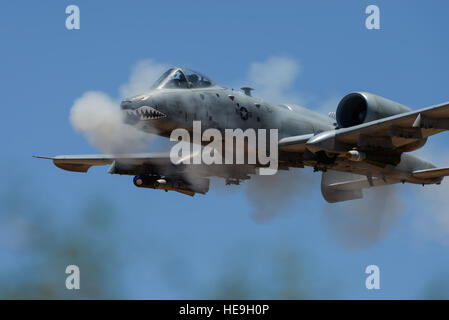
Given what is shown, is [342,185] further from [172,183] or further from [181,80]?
[181,80]

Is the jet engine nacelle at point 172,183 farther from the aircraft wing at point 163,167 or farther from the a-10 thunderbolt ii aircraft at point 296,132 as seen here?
the aircraft wing at point 163,167

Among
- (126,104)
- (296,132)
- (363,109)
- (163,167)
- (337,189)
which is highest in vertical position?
(363,109)

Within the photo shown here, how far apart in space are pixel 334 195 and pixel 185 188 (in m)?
6.76

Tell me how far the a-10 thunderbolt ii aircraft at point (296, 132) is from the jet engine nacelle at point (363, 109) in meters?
0.04

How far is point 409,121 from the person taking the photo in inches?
1406

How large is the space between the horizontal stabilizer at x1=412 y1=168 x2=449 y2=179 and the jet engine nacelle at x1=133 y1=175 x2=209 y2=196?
932 cm

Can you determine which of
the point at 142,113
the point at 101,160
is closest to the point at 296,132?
the point at 142,113

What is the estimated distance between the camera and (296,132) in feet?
129

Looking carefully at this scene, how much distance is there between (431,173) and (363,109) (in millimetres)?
4513

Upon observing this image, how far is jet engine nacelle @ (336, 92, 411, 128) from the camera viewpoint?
38094 millimetres

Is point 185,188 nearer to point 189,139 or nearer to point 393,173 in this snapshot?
point 189,139

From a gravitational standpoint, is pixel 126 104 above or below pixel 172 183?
above

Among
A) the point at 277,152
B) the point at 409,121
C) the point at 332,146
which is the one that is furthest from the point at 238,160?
the point at 409,121

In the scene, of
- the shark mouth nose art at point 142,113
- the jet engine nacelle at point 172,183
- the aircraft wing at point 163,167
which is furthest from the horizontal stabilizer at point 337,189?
the shark mouth nose art at point 142,113
